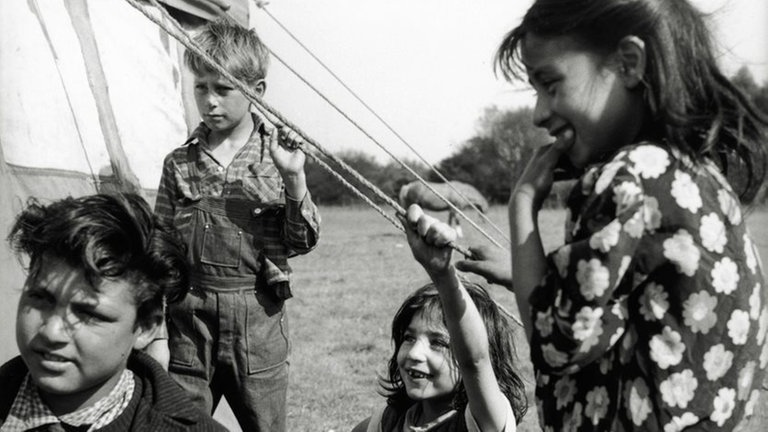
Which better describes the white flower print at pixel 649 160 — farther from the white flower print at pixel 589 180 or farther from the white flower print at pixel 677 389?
the white flower print at pixel 677 389

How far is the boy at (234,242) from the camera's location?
2.90 metres

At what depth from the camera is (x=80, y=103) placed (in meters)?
3.33

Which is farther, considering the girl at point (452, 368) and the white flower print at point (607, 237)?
the girl at point (452, 368)

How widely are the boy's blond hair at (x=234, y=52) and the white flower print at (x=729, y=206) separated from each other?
73.0 inches

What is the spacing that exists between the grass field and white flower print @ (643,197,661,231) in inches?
93.5

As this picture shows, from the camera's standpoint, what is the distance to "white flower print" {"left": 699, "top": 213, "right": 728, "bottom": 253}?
1493 millimetres

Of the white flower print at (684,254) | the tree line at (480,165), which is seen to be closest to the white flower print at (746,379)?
the white flower print at (684,254)

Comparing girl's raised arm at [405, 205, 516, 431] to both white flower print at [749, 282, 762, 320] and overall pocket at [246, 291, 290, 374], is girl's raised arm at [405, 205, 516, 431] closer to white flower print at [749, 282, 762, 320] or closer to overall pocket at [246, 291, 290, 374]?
white flower print at [749, 282, 762, 320]

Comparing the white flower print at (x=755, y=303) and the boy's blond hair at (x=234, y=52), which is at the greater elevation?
the boy's blond hair at (x=234, y=52)

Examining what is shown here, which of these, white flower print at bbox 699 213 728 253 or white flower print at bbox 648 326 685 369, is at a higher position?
white flower print at bbox 699 213 728 253

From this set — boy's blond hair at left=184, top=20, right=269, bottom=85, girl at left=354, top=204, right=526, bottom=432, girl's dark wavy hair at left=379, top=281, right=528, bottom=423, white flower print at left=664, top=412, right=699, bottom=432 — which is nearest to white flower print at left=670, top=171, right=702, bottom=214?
white flower print at left=664, top=412, right=699, bottom=432

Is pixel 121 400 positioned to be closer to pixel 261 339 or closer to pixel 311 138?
pixel 311 138

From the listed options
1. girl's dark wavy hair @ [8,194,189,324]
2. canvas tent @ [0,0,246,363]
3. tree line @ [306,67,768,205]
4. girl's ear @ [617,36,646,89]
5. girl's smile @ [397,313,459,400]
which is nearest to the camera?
girl's ear @ [617,36,646,89]

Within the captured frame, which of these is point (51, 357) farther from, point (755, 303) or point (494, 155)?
point (494, 155)
